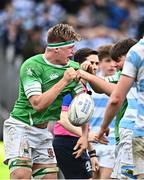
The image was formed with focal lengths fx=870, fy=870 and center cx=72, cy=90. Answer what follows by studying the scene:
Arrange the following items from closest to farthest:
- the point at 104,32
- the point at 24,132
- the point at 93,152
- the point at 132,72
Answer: the point at 132,72, the point at 24,132, the point at 93,152, the point at 104,32

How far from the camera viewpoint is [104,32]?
2186 cm

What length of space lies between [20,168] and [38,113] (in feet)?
2.05

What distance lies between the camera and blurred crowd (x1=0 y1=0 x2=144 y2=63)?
832 inches

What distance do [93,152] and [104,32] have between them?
39.4 feet

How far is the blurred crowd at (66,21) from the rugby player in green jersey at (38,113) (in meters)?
11.0

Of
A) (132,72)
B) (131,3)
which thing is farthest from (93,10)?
(132,72)

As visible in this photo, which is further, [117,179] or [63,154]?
[63,154]

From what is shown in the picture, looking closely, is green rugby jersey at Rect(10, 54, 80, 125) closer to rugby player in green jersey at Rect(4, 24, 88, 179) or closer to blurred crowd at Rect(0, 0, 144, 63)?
rugby player in green jersey at Rect(4, 24, 88, 179)

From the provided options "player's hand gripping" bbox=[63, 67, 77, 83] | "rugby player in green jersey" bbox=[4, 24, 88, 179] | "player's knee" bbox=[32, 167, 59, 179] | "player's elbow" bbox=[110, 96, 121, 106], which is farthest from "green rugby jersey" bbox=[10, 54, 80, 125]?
"player's elbow" bbox=[110, 96, 121, 106]

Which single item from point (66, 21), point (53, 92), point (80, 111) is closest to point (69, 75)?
point (53, 92)

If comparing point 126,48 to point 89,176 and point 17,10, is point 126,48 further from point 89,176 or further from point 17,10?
point 17,10

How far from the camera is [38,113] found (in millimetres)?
9367

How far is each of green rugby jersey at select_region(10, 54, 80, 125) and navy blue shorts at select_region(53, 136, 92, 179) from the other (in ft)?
3.55

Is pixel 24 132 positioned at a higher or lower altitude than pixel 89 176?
higher
